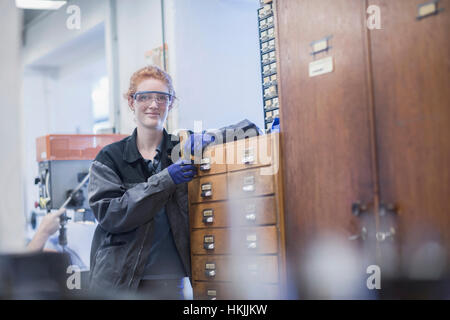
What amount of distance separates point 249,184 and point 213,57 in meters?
1.42

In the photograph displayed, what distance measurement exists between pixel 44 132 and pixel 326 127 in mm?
4624

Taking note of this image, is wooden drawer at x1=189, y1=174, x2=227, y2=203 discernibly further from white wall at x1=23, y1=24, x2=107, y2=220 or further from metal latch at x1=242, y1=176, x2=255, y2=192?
white wall at x1=23, y1=24, x2=107, y2=220

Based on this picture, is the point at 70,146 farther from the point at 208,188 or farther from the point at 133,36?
the point at 208,188

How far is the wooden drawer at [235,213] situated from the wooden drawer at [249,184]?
0.02m

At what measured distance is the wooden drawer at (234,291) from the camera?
192 centimetres

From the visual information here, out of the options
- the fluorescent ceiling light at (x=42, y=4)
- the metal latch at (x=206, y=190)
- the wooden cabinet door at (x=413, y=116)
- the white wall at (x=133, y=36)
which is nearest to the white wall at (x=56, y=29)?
the fluorescent ceiling light at (x=42, y=4)

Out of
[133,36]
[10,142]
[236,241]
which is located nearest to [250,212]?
[236,241]

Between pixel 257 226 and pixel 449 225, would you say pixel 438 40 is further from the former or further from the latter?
pixel 257 226

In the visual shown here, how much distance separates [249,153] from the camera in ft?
6.52

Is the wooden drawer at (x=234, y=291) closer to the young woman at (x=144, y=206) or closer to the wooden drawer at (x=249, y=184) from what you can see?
the young woman at (x=144, y=206)

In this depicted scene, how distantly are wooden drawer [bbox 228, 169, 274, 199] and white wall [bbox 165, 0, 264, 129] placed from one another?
3.17ft

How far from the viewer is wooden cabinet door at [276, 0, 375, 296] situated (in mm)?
1678

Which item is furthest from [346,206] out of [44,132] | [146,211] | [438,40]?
[44,132]

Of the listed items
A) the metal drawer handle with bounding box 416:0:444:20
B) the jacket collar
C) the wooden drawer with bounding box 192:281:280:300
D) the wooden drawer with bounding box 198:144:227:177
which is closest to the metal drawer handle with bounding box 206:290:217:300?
the wooden drawer with bounding box 192:281:280:300
